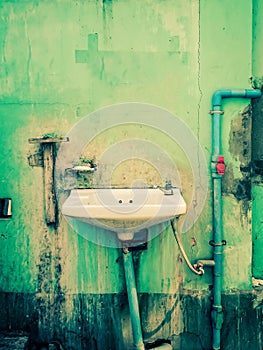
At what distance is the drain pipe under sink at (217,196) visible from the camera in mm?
1815

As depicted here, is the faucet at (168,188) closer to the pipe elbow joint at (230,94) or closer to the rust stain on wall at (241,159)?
the rust stain on wall at (241,159)

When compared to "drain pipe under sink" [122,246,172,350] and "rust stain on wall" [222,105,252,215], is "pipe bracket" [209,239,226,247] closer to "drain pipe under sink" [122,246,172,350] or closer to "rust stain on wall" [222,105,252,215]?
"rust stain on wall" [222,105,252,215]

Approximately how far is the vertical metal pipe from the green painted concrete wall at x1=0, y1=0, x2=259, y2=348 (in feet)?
0.38

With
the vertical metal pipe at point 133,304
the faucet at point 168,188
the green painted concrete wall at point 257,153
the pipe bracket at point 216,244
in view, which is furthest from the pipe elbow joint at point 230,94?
the vertical metal pipe at point 133,304

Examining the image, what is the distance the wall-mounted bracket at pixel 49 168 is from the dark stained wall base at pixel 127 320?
49 cm

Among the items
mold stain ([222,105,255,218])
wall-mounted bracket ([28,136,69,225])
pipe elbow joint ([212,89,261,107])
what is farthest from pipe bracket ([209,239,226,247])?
wall-mounted bracket ([28,136,69,225])

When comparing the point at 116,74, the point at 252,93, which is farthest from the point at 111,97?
the point at 252,93

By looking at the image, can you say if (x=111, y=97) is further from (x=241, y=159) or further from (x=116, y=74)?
(x=241, y=159)

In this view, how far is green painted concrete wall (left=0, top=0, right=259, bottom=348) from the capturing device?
1.83 meters

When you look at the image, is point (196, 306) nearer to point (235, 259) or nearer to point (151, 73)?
point (235, 259)

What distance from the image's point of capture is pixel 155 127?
1875 millimetres

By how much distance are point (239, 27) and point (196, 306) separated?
153 cm

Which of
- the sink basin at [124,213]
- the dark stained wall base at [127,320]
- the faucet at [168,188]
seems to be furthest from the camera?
the dark stained wall base at [127,320]

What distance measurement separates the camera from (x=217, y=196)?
186 centimetres
